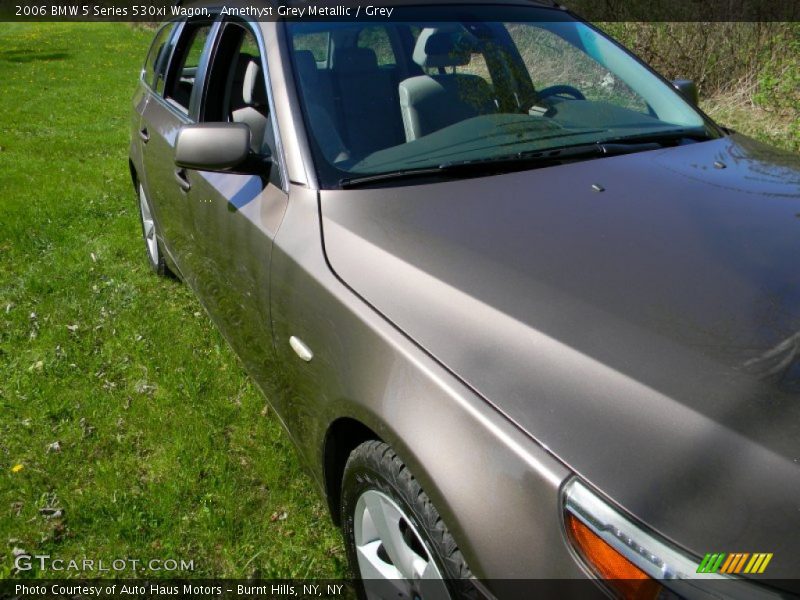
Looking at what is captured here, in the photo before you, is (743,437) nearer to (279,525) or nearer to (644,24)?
(279,525)

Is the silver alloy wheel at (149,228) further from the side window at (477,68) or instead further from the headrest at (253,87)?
the side window at (477,68)

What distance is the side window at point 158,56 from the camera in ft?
13.0

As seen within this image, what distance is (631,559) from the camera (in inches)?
43.3

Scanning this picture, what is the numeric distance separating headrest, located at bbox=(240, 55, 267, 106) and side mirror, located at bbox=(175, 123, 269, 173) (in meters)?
0.85

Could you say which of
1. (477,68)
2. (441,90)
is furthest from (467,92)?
(477,68)

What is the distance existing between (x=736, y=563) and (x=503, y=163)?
4.57 ft

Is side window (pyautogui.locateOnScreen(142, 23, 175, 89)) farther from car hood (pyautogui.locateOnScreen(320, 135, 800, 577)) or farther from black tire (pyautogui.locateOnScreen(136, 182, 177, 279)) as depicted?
car hood (pyautogui.locateOnScreen(320, 135, 800, 577))

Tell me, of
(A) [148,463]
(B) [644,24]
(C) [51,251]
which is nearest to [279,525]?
(A) [148,463]

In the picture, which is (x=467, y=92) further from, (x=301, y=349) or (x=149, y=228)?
(x=149, y=228)

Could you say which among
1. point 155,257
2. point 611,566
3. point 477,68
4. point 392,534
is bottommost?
point 155,257

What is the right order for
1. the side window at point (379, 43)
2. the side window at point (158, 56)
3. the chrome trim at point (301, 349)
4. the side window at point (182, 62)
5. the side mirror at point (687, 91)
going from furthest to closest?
the side window at point (158, 56), the side window at point (182, 62), the side mirror at point (687, 91), the side window at point (379, 43), the chrome trim at point (301, 349)

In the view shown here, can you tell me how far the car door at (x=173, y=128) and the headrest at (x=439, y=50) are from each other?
96 cm

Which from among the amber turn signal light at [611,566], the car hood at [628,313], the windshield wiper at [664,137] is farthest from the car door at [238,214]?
the amber turn signal light at [611,566]

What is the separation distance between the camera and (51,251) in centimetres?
508
